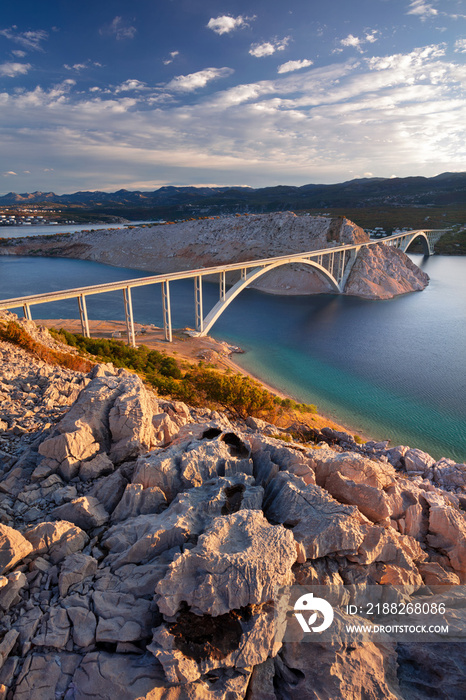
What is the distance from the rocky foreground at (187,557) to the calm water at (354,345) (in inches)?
499

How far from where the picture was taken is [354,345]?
32281 mm

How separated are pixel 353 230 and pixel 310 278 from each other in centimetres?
1271

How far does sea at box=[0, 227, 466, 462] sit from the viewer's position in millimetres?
20234

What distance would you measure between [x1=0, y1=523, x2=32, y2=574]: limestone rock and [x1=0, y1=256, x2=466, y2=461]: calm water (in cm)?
1703

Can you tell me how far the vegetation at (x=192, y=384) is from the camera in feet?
54.4

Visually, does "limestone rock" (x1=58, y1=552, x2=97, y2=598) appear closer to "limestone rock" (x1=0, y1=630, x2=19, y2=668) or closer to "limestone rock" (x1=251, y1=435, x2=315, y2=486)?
"limestone rock" (x1=0, y1=630, x2=19, y2=668)

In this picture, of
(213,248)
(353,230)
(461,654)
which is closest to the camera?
(461,654)

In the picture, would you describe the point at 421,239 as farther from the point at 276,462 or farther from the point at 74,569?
the point at 74,569

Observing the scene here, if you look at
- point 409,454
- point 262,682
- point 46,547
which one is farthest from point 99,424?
point 409,454

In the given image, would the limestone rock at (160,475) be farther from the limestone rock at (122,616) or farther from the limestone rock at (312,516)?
the limestone rock at (122,616)

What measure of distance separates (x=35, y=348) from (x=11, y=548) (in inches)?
485

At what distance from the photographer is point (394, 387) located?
23.8 metres

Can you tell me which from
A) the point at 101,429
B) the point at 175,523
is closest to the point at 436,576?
the point at 175,523

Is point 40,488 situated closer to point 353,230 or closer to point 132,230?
point 353,230
